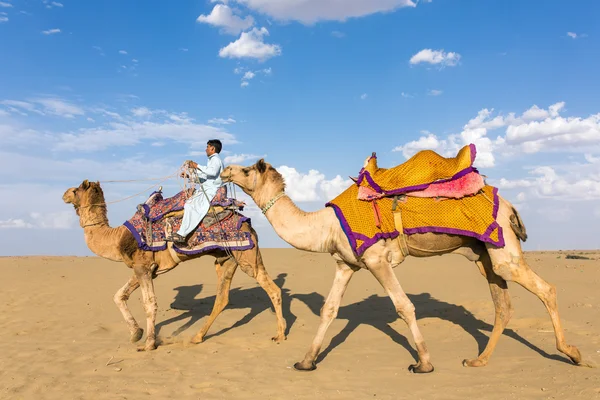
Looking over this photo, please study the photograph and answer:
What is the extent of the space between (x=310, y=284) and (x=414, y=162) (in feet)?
31.4

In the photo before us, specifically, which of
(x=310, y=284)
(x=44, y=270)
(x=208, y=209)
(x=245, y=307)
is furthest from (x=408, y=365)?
(x=44, y=270)

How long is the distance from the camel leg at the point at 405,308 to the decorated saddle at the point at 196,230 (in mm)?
2955

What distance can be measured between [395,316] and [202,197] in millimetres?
4857

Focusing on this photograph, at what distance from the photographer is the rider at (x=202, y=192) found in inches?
315

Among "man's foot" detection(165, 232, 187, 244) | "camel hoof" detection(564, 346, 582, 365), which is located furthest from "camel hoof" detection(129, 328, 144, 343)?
"camel hoof" detection(564, 346, 582, 365)

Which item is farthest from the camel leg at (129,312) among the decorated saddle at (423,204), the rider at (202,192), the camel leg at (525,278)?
the camel leg at (525,278)

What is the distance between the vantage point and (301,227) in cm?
622

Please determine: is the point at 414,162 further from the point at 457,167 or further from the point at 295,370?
the point at 295,370

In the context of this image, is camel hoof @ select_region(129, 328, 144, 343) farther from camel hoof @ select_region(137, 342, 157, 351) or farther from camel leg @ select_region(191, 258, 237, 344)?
camel leg @ select_region(191, 258, 237, 344)

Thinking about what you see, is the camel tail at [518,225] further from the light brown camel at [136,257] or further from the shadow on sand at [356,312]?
the light brown camel at [136,257]

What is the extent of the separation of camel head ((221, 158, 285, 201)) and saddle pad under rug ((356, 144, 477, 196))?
121cm

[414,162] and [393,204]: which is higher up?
[414,162]

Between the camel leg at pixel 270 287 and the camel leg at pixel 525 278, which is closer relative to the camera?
the camel leg at pixel 525 278

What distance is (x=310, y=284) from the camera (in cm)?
1511
